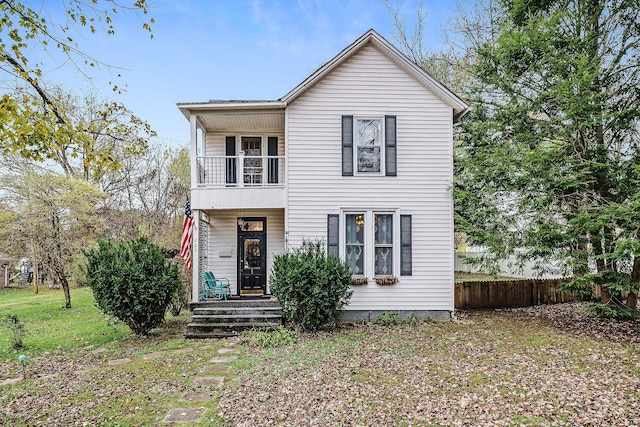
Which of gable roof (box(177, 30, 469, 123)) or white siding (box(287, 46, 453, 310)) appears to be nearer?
gable roof (box(177, 30, 469, 123))

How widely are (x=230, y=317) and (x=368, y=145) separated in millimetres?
5996

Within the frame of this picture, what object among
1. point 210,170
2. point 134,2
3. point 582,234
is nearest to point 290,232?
point 210,170

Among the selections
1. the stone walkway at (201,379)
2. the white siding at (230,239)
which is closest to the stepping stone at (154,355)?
the stone walkway at (201,379)

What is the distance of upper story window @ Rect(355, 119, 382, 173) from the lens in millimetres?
11055

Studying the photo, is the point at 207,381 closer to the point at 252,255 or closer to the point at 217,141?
the point at 252,255

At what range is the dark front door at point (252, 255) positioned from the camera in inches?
483

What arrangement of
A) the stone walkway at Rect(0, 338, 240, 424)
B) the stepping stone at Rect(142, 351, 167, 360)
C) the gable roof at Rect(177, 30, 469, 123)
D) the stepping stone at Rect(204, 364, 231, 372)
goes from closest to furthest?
the stone walkway at Rect(0, 338, 240, 424), the stepping stone at Rect(204, 364, 231, 372), the stepping stone at Rect(142, 351, 167, 360), the gable roof at Rect(177, 30, 469, 123)

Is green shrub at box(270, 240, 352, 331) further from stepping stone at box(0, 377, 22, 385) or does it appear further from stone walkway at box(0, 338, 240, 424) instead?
stepping stone at box(0, 377, 22, 385)

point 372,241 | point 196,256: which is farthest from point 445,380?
point 196,256

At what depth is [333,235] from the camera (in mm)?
10789

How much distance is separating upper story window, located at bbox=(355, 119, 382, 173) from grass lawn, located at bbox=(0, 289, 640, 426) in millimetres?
4442

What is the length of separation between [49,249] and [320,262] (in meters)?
11.5

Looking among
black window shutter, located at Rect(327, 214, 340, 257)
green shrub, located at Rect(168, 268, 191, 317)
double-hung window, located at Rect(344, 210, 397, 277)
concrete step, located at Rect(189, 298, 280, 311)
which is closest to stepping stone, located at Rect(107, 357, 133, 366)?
concrete step, located at Rect(189, 298, 280, 311)

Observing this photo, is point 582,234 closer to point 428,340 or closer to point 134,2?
point 428,340
